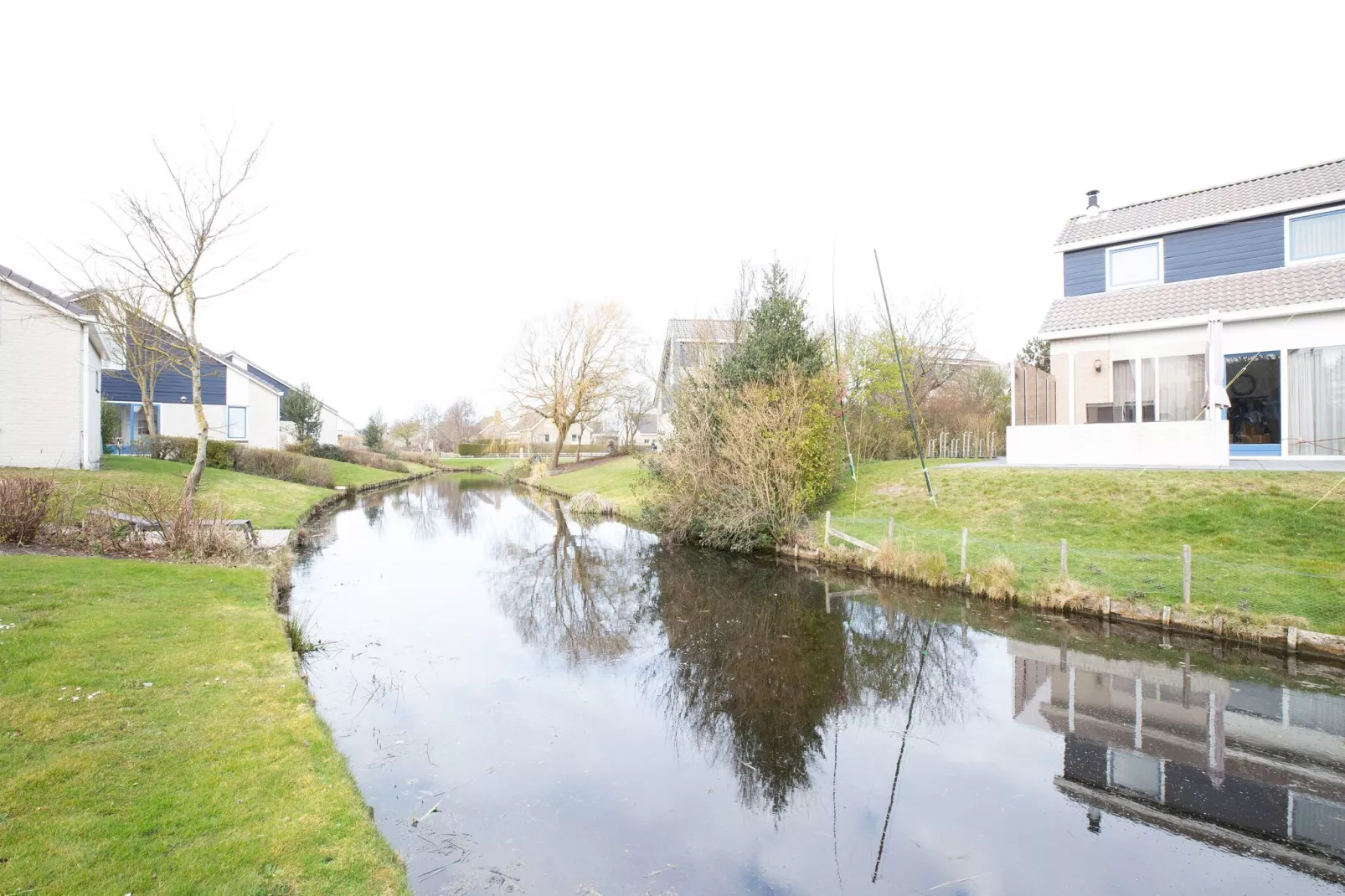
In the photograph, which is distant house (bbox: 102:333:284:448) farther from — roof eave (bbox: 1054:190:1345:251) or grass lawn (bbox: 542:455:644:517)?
roof eave (bbox: 1054:190:1345:251)

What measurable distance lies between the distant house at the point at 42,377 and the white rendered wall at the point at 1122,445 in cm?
2509

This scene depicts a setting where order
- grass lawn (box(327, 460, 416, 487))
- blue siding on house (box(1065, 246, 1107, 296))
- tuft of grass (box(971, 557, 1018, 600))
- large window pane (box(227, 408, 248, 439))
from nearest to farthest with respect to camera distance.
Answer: tuft of grass (box(971, 557, 1018, 600)), blue siding on house (box(1065, 246, 1107, 296)), large window pane (box(227, 408, 248, 439)), grass lawn (box(327, 460, 416, 487))

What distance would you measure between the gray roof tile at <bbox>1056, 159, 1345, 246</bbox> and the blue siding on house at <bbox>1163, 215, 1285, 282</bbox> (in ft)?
1.45

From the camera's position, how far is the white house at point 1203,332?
541 inches

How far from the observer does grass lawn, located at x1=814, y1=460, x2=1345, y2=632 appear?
30.6ft

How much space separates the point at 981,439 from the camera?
27078 millimetres

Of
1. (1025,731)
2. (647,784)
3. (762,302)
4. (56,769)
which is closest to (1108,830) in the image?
(1025,731)

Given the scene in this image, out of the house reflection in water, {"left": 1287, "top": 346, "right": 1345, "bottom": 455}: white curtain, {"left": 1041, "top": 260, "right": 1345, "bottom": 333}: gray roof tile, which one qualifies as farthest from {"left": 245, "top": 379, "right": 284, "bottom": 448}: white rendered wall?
{"left": 1287, "top": 346, "right": 1345, "bottom": 455}: white curtain

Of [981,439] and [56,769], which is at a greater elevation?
[981,439]

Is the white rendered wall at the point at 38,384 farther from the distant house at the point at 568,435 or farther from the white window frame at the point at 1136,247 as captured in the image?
the white window frame at the point at 1136,247

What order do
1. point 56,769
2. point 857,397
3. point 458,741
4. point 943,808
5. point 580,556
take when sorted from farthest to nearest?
point 857,397 → point 580,556 → point 458,741 → point 943,808 → point 56,769

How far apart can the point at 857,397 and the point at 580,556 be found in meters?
13.4

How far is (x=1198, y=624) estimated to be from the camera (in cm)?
911

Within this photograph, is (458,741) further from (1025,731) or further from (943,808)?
(1025,731)
